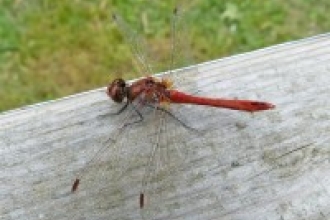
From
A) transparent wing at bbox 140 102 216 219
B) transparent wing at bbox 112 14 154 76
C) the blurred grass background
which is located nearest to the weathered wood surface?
transparent wing at bbox 140 102 216 219

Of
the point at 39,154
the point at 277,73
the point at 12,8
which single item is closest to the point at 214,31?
the point at 12,8

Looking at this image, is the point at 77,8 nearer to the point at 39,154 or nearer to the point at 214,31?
the point at 214,31

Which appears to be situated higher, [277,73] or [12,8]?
[277,73]

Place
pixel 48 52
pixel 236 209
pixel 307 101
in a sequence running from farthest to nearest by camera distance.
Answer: pixel 48 52 → pixel 307 101 → pixel 236 209

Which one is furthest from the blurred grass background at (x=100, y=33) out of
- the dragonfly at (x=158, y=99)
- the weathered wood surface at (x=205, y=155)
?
the weathered wood surface at (x=205, y=155)

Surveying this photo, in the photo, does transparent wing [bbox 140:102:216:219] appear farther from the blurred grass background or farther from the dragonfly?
the blurred grass background

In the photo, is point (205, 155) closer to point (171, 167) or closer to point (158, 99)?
point (171, 167)

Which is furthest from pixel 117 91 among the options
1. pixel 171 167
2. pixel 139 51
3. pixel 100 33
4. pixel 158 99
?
pixel 100 33
